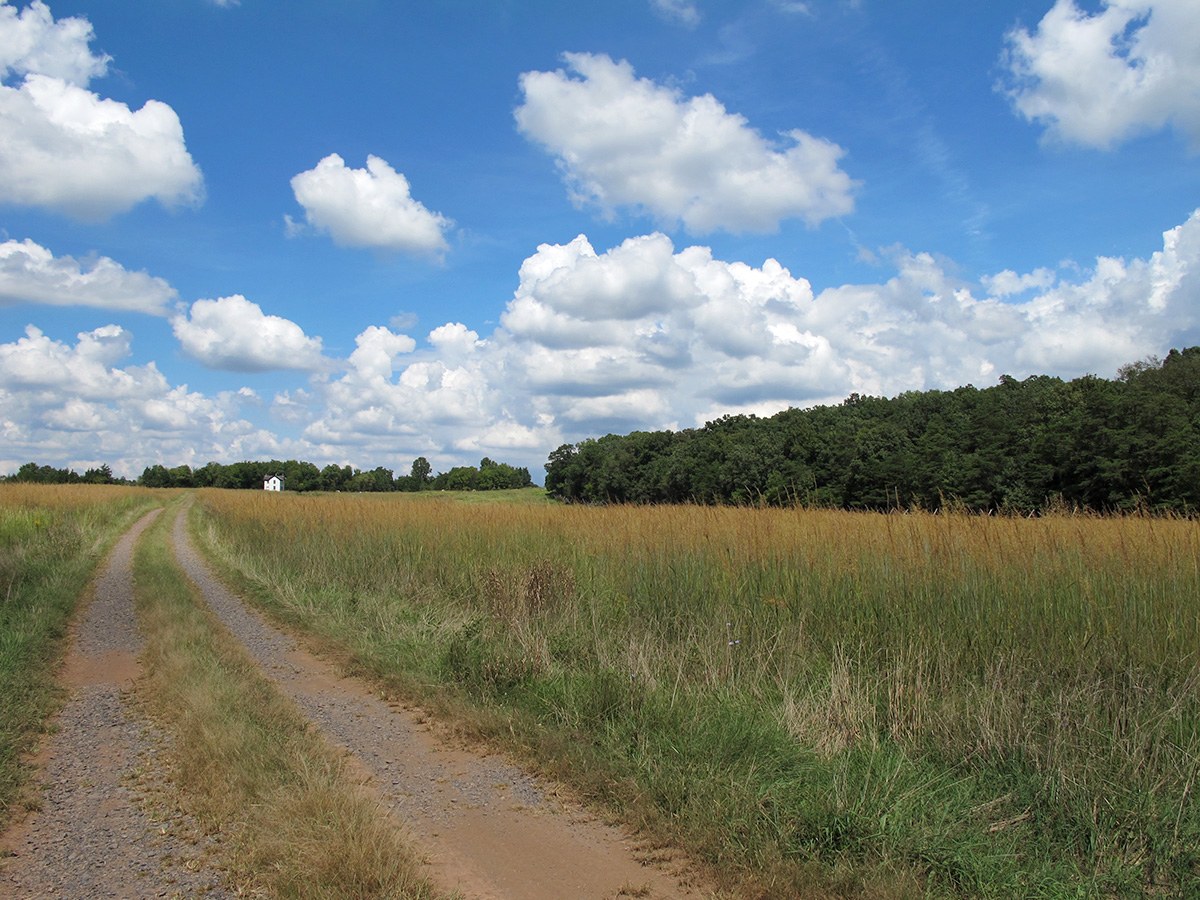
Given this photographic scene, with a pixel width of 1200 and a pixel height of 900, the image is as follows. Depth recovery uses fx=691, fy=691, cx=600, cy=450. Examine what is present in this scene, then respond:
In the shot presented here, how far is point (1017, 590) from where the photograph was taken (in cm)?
523

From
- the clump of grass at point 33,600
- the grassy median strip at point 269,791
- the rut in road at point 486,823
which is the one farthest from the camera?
the clump of grass at point 33,600

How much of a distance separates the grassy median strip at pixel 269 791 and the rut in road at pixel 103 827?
6.3 inches

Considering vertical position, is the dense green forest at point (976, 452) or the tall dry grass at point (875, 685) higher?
the dense green forest at point (976, 452)

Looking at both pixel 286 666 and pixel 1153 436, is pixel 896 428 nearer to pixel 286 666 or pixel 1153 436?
pixel 1153 436

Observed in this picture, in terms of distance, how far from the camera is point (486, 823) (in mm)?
3771

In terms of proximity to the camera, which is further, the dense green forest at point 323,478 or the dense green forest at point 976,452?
the dense green forest at point 323,478

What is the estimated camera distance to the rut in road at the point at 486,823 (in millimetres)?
3199

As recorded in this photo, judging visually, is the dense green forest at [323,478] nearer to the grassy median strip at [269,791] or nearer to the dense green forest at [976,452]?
the dense green forest at [976,452]

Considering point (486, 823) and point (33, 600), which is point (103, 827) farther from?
point (33, 600)

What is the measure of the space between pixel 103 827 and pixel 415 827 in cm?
166

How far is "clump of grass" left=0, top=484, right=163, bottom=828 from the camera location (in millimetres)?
4770

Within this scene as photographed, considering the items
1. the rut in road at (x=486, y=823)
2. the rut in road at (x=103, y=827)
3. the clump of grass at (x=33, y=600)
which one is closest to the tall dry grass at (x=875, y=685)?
the rut in road at (x=486, y=823)

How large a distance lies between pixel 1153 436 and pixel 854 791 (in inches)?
1340

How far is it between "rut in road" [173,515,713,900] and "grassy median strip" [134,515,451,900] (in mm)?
196
